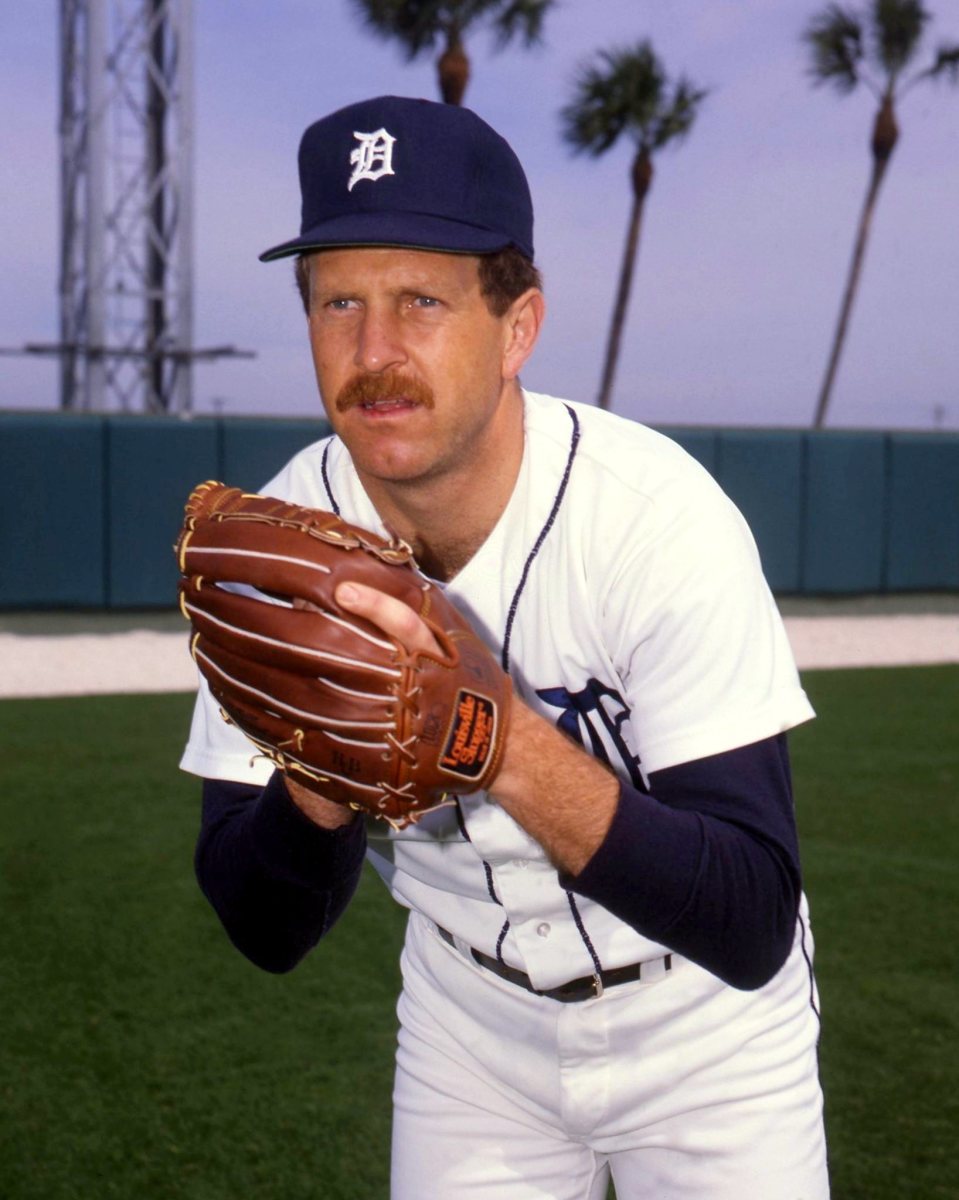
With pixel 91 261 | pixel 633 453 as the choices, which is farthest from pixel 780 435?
pixel 633 453

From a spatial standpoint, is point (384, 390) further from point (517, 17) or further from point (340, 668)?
point (517, 17)

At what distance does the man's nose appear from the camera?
1.75 meters

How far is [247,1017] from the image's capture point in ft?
12.9

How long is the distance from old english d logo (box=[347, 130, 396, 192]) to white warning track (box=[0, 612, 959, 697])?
7.97 m

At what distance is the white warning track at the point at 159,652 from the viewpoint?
9.85m

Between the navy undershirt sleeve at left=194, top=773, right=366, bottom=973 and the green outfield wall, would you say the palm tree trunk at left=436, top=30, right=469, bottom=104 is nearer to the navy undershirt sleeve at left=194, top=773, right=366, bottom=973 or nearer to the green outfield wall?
the green outfield wall

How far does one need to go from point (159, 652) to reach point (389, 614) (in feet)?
32.7

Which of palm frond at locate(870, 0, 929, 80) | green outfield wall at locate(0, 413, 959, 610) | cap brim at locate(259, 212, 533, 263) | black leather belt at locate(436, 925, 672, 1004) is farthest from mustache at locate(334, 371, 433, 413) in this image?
palm frond at locate(870, 0, 929, 80)

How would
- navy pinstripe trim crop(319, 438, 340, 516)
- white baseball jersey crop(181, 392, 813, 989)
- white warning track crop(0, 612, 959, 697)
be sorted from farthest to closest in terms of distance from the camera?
1. white warning track crop(0, 612, 959, 697)
2. navy pinstripe trim crop(319, 438, 340, 516)
3. white baseball jersey crop(181, 392, 813, 989)

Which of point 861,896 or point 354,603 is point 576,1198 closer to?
point 354,603

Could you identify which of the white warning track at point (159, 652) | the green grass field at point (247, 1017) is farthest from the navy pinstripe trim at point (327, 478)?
the white warning track at point (159, 652)

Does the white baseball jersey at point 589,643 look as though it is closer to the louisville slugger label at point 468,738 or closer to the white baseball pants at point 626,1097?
the white baseball pants at point 626,1097

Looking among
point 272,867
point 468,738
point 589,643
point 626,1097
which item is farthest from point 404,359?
point 626,1097

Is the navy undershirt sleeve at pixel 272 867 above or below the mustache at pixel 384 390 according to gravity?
below
